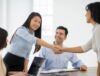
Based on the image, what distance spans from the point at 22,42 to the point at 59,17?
2.41m

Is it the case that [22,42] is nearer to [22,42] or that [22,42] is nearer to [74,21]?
[22,42]

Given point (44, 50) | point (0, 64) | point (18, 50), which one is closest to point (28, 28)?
point (18, 50)

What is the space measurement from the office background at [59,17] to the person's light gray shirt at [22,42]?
2.23 m

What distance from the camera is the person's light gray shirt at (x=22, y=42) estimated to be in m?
2.71

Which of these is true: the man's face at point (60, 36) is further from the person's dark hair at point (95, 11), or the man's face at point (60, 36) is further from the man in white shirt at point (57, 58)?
the person's dark hair at point (95, 11)

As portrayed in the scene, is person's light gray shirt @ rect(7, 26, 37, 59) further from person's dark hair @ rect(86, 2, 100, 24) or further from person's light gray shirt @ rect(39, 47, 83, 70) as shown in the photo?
person's dark hair @ rect(86, 2, 100, 24)

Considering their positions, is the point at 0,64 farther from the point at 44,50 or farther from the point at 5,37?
the point at 44,50

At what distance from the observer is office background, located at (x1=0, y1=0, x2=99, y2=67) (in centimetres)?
507

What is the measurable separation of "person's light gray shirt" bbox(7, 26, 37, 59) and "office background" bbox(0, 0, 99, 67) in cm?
223

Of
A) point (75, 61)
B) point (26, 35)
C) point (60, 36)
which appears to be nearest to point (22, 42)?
point (26, 35)

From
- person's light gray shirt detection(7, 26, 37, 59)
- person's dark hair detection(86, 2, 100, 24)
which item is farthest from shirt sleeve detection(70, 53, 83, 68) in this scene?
person's dark hair detection(86, 2, 100, 24)

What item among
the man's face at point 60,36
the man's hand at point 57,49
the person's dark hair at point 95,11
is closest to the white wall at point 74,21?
the man's face at point 60,36

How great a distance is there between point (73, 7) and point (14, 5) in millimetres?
1285

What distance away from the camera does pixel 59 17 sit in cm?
507
